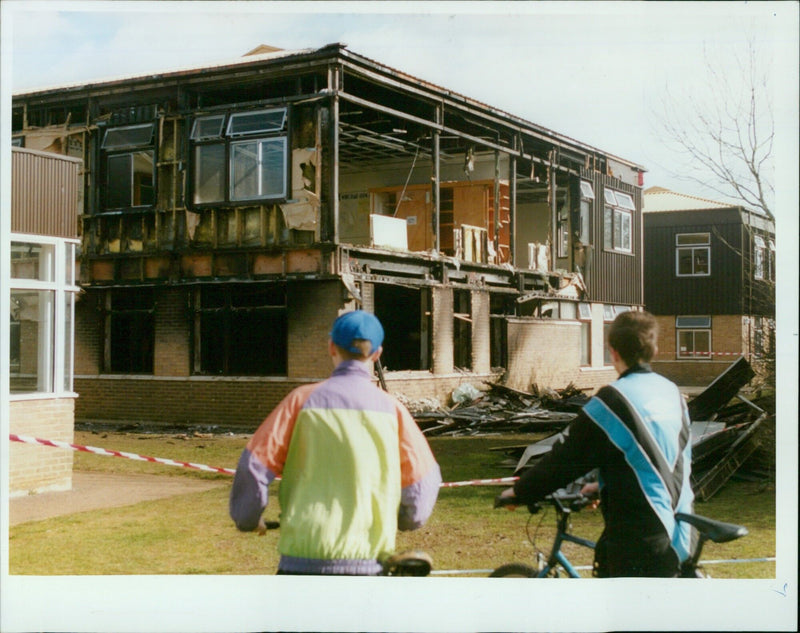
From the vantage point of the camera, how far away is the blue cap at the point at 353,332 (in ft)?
13.9

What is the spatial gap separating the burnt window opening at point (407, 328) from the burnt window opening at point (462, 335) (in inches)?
30.9

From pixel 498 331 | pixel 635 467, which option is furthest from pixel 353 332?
pixel 498 331

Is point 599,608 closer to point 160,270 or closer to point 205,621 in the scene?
point 205,621

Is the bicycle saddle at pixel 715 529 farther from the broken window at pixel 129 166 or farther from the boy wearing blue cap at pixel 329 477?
the broken window at pixel 129 166

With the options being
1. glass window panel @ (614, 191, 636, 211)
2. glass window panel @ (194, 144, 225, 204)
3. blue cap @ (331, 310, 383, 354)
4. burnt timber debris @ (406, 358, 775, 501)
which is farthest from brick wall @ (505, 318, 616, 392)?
blue cap @ (331, 310, 383, 354)

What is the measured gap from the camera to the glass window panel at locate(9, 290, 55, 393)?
935 centimetres

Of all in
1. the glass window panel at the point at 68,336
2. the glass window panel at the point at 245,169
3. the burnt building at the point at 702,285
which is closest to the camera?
the glass window panel at the point at 68,336

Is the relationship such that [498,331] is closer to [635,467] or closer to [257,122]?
[257,122]

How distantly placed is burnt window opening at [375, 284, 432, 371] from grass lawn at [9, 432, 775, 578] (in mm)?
6257

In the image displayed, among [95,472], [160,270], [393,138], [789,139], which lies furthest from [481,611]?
[393,138]

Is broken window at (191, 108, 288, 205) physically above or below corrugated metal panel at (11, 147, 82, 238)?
above

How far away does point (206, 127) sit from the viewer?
1574cm

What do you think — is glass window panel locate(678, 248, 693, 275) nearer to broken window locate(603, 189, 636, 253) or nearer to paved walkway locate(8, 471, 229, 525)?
broken window locate(603, 189, 636, 253)

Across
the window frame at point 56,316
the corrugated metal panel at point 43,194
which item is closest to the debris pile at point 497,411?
the window frame at point 56,316
